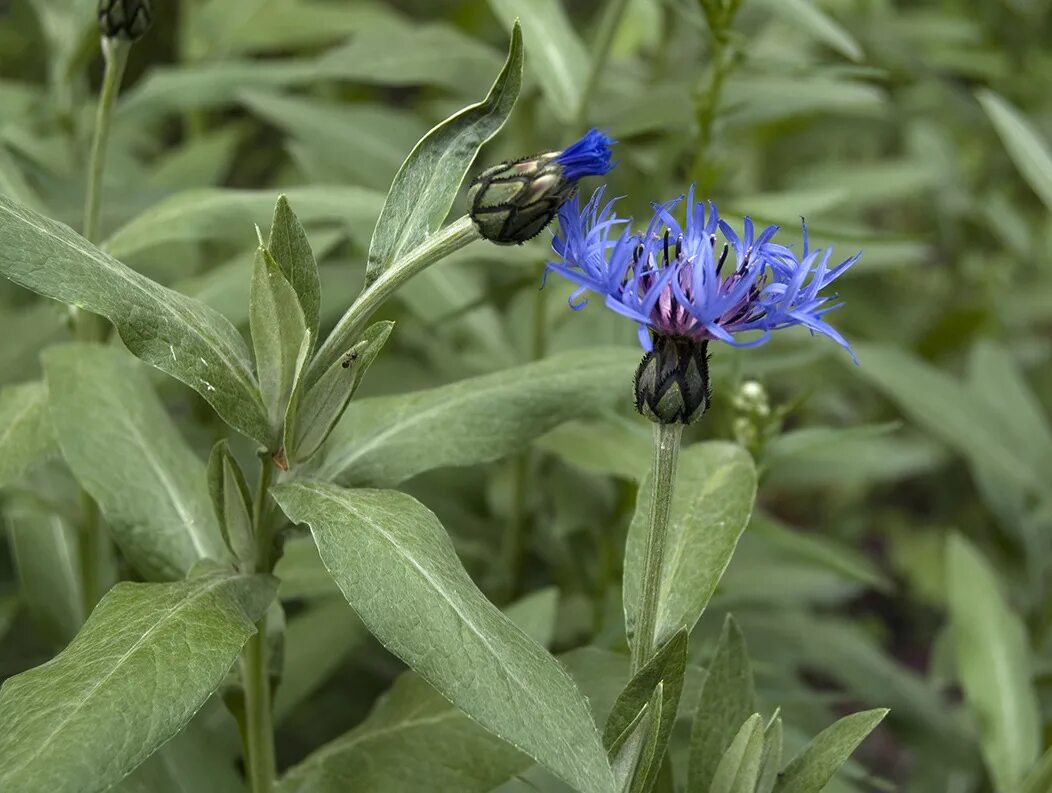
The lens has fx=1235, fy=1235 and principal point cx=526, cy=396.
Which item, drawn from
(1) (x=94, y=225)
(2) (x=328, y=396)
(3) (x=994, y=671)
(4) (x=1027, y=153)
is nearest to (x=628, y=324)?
(4) (x=1027, y=153)

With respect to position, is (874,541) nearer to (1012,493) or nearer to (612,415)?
(1012,493)

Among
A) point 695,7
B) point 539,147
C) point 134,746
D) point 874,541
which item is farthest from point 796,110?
point 874,541

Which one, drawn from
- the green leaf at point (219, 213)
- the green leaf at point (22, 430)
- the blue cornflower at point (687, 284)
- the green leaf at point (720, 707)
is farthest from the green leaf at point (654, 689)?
the green leaf at point (219, 213)

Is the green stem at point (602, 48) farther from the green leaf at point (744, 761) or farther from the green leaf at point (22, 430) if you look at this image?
the green leaf at point (744, 761)

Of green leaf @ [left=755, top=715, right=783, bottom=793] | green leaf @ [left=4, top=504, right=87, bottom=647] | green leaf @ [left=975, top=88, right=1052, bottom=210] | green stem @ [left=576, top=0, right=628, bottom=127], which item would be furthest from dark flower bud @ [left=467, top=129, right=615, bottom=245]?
green leaf @ [left=975, top=88, right=1052, bottom=210]

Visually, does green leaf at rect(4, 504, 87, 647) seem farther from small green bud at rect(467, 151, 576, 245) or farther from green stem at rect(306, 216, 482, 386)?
small green bud at rect(467, 151, 576, 245)

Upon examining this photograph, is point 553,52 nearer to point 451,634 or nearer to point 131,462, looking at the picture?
point 131,462
